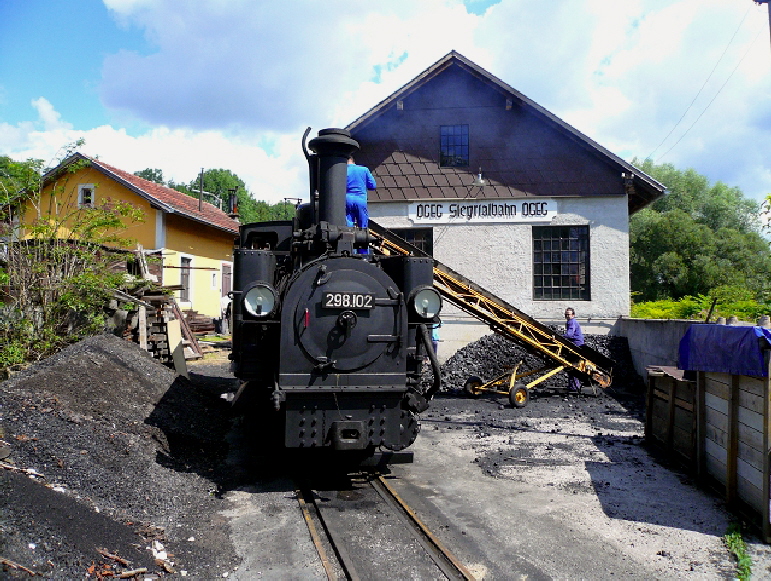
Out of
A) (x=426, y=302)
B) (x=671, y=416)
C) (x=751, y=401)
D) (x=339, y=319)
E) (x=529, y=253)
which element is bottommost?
(x=671, y=416)

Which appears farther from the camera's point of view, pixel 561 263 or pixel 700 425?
pixel 561 263

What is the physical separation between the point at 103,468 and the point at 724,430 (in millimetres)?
5952

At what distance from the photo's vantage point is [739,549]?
4.83 metres

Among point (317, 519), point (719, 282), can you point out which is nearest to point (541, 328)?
point (317, 519)

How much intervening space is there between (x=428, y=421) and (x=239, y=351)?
473 centimetres

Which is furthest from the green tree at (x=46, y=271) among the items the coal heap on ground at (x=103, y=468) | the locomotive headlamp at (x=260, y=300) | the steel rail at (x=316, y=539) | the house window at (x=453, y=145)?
the house window at (x=453, y=145)

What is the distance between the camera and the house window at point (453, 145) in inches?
655

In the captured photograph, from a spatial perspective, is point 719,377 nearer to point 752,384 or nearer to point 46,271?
point 752,384

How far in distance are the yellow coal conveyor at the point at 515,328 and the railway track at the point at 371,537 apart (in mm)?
6132

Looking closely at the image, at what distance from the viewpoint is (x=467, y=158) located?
1656cm

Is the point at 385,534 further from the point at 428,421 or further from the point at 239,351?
the point at 428,421

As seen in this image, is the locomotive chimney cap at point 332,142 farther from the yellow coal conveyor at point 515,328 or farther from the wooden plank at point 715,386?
the yellow coal conveyor at point 515,328

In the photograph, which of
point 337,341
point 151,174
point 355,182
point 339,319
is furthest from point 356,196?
point 151,174

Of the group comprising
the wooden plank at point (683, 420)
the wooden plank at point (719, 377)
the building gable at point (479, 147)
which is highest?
the building gable at point (479, 147)
